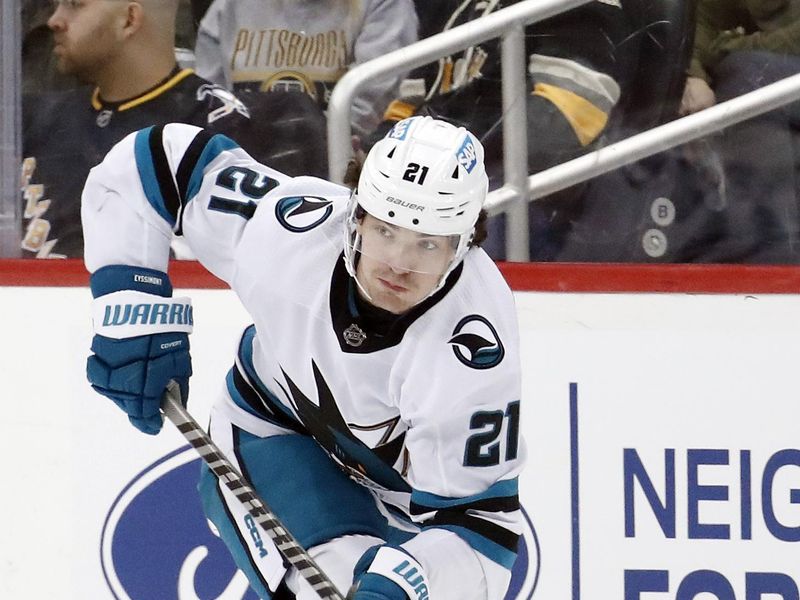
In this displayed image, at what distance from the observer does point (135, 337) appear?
199cm

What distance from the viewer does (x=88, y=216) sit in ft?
6.93

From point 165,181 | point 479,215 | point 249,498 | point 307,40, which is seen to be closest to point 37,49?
point 307,40

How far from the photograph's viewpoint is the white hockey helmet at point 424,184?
5.66 ft

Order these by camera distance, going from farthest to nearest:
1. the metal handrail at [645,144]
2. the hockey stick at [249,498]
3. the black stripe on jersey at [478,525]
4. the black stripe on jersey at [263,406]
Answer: the metal handrail at [645,144] < the black stripe on jersey at [263,406] < the hockey stick at [249,498] < the black stripe on jersey at [478,525]

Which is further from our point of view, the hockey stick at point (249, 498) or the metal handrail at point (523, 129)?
→ the metal handrail at point (523, 129)

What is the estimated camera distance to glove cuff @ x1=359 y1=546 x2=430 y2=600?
1757 mm

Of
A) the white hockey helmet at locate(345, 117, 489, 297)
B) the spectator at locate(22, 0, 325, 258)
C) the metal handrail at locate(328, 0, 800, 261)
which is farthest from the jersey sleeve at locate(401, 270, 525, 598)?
the spectator at locate(22, 0, 325, 258)

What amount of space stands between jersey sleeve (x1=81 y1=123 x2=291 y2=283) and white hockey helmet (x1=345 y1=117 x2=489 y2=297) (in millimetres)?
281

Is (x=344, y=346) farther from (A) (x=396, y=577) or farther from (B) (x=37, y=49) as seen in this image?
(B) (x=37, y=49)

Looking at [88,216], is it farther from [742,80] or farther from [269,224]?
[742,80]

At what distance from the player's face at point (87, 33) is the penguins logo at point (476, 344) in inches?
49.2

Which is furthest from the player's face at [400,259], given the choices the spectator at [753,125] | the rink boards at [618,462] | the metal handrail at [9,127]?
the metal handrail at [9,127]

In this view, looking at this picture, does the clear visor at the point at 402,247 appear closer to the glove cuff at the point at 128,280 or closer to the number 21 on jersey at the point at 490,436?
the number 21 on jersey at the point at 490,436

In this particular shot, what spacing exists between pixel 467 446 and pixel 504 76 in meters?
1.09
